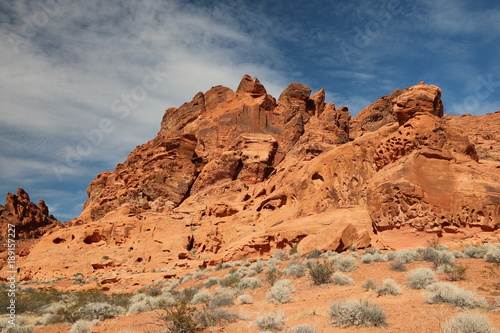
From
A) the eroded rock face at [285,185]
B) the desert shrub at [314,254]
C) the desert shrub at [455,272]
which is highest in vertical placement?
the eroded rock face at [285,185]

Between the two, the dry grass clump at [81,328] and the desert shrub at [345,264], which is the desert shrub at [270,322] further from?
the desert shrub at [345,264]

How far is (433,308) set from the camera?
670 cm

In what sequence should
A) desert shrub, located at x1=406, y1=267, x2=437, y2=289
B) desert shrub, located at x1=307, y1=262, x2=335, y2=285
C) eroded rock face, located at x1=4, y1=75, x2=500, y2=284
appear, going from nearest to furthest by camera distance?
desert shrub, located at x1=406, y1=267, x2=437, y2=289 < desert shrub, located at x1=307, y1=262, x2=335, y2=285 < eroded rock face, located at x1=4, y1=75, x2=500, y2=284

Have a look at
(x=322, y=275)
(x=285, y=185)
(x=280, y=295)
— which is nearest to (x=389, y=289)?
(x=322, y=275)

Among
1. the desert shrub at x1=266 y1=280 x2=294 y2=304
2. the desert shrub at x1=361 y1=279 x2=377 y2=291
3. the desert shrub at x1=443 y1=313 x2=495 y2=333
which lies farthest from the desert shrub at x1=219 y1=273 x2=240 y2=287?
the desert shrub at x1=443 y1=313 x2=495 y2=333

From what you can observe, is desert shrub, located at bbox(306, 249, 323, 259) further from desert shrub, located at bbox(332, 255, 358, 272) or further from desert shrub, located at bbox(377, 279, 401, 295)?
desert shrub, located at bbox(377, 279, 401, 295)

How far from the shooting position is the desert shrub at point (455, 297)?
21.3ft

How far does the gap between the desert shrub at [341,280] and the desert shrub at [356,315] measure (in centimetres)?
332

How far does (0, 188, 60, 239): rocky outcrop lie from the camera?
67.4 meters

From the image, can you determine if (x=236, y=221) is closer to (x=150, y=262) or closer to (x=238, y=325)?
(x=150, y=262)

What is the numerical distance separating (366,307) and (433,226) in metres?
9.66

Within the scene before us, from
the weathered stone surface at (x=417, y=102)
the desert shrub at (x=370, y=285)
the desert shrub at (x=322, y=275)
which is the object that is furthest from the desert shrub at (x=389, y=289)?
the weathered stone surface at (x=417, y=102)

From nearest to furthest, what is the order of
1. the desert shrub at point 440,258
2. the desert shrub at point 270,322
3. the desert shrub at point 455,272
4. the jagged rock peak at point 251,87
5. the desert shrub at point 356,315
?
1. the desert shrub at point 356,315
2. the desert shrub at point 270,322
3. the desert shrub at point 455,272
4. the desert shrub at point 440,258
5. the jagged rock peak at point 251,87

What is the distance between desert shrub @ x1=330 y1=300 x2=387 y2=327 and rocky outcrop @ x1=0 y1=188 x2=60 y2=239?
247ft
